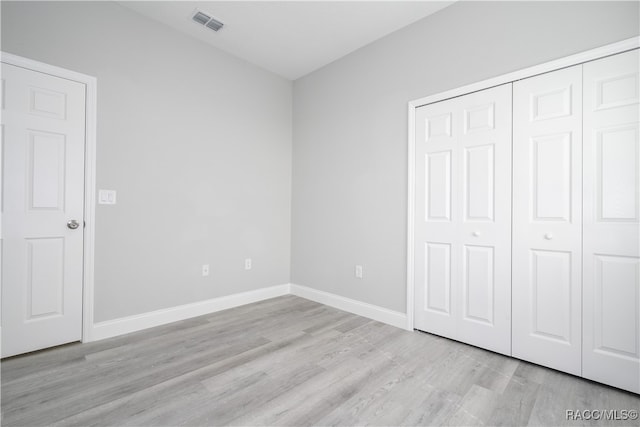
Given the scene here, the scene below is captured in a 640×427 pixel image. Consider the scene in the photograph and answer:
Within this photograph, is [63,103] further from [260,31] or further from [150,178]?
[260,31]

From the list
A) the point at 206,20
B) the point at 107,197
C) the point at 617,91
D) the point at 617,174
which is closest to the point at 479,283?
the point at 617,174

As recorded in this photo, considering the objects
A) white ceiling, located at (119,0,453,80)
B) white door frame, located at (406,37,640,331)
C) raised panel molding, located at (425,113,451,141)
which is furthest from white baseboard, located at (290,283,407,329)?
white ceiling, located at (119,0,453,80)

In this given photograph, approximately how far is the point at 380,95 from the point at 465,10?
97 centimetres

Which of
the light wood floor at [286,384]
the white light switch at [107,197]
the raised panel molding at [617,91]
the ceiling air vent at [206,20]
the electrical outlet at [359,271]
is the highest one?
the ceiling air vent at [206,20]

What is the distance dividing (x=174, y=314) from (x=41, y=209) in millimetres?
1420

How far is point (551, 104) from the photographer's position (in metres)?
2.11

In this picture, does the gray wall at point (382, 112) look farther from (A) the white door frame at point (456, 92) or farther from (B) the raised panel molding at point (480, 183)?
(B) the raised panel molding at point (480, 183)

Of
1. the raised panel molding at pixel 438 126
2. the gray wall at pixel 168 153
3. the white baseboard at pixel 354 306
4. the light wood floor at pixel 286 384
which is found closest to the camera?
the light wood floor at pixel 286 384

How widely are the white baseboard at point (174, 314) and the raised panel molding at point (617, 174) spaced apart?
10.7 ft

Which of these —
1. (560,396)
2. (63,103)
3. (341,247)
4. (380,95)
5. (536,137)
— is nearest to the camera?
(560,396)

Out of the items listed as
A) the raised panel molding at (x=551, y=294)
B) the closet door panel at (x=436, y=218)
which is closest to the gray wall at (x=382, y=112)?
the closet door panel at (x=436, y=218)

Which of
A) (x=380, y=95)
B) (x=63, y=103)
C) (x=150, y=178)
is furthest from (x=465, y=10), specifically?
(x=63, y=103)

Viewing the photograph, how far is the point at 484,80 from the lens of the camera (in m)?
2.41

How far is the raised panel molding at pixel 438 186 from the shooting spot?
2.63 m
